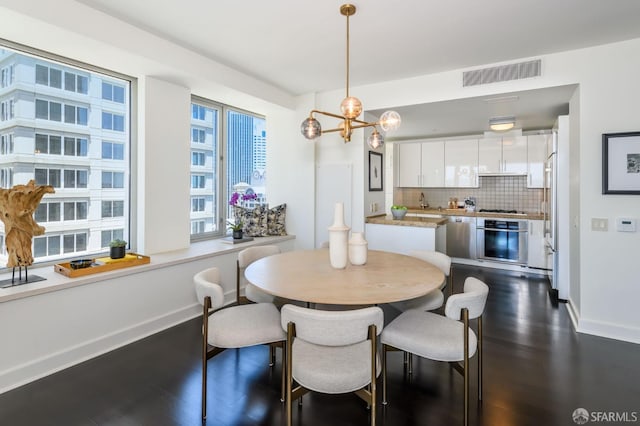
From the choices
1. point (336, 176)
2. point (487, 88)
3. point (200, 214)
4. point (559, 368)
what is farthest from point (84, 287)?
point (487, 88)

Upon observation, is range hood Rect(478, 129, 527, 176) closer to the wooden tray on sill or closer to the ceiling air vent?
the ceiling air vent

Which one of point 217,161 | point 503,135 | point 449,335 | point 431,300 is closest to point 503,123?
point 503,135

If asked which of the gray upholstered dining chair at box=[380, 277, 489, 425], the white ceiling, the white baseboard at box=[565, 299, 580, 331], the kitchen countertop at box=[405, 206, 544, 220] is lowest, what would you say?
the white baseboard at box=[565, 299, 580, 331]

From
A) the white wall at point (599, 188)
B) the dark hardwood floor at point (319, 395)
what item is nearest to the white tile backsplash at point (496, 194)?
the white wall at point (599, 188)

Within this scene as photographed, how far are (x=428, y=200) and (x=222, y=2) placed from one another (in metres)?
5.52

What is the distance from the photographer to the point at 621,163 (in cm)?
294

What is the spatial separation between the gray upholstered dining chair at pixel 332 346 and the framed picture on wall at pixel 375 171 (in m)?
3.19

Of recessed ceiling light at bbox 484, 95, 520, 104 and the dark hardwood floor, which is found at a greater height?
recessed ceiling light at bbox 484, 95, 520, 104

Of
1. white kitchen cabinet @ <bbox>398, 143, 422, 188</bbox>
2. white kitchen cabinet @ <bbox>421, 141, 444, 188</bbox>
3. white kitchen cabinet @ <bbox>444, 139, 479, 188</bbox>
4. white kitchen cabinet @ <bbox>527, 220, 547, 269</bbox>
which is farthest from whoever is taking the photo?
white kitchen cabinet @ <bbox>398, 143, 422, 188</bbox>

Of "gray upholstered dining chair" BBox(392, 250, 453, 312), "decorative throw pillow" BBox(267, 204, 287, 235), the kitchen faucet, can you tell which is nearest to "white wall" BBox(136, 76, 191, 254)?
"decorative throw pillow" BBox(267, 204, 287, 235)

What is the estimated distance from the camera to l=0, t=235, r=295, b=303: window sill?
226 cm

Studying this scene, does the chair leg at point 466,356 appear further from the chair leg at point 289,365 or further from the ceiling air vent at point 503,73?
the ceiling air vent at point 503,73

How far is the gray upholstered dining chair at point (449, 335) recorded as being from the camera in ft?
5.96

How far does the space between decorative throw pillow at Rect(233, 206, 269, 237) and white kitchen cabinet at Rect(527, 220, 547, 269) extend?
4.13 meters
